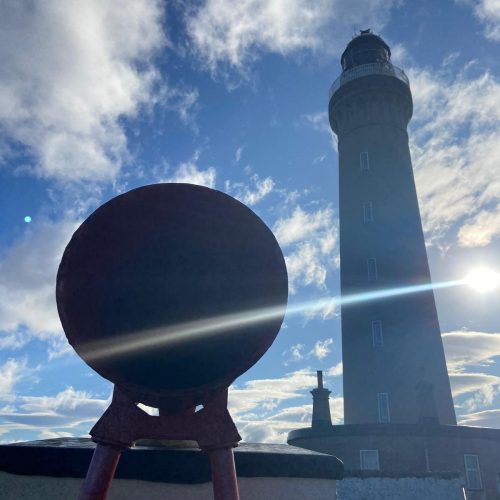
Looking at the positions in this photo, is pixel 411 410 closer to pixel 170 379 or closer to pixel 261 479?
pixel 261 479

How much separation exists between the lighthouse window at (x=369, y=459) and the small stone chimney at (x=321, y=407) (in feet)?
6.38

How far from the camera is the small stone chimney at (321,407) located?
66.6 feet

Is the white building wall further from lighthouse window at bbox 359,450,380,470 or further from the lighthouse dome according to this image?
the lighthouse dome

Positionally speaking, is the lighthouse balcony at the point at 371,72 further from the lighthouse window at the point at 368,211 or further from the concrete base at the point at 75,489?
the concrete base at the point at 75,489

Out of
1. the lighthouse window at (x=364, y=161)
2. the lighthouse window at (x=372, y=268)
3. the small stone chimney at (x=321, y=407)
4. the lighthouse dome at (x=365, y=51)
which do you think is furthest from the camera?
the lighthouse dome at (x=365, y=51)

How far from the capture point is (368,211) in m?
22.3

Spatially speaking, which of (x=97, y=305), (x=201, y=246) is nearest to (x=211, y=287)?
(x=201, y=246)

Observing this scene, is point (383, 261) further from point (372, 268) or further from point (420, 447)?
point (420, 447)

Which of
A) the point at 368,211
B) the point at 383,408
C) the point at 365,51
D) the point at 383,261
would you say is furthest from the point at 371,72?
the point at 383,408

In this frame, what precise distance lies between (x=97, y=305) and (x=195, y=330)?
68cm

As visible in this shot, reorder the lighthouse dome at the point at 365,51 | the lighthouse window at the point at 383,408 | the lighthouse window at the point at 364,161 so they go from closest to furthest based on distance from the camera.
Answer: the lighthouse window at the point at 383,408 → the lighthouse window at the point at 364,161 → the lighthouse dome at the point at 365,51

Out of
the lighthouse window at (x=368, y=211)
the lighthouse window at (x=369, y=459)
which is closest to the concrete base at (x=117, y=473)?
the lighthouse window at (x=369, y=459)

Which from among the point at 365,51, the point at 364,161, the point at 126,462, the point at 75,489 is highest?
the point at 365,51

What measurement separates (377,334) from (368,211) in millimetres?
5858
